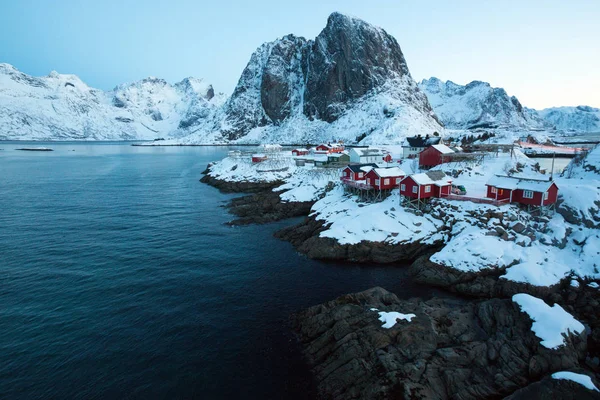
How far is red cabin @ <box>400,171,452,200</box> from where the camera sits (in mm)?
43969

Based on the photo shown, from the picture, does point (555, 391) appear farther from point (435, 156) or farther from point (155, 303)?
point (435, 156)

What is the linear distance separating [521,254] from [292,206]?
Answer: 3583cm

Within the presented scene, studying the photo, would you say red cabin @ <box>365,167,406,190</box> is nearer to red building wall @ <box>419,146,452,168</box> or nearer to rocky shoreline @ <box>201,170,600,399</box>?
red building wall @ <box>419,146,452,168</box>

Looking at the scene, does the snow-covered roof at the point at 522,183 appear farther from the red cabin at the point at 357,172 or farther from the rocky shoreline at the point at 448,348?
the red cabin at the point at 357,172

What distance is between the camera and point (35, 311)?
26.2 m

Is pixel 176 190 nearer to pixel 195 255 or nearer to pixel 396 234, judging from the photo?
pixel 195 255

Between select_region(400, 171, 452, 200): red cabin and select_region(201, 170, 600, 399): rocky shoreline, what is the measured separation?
1695 centimetres

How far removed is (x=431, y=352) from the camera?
62.8ft

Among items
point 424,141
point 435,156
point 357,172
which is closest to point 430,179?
point 357,172

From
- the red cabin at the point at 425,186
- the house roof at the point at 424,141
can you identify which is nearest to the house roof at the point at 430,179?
the red cabin at the point at 425,186

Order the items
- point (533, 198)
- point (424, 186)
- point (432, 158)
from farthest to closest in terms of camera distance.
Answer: point (432, 158) → point (424, 186) → point (533, 198)

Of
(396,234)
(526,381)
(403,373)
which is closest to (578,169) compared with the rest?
(396,234)

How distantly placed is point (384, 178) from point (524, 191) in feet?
59.3

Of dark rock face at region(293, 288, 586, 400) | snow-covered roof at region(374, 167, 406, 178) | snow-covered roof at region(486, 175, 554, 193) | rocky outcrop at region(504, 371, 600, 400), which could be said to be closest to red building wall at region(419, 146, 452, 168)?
snow-covered roof at region(374, 167, 406, 178)
